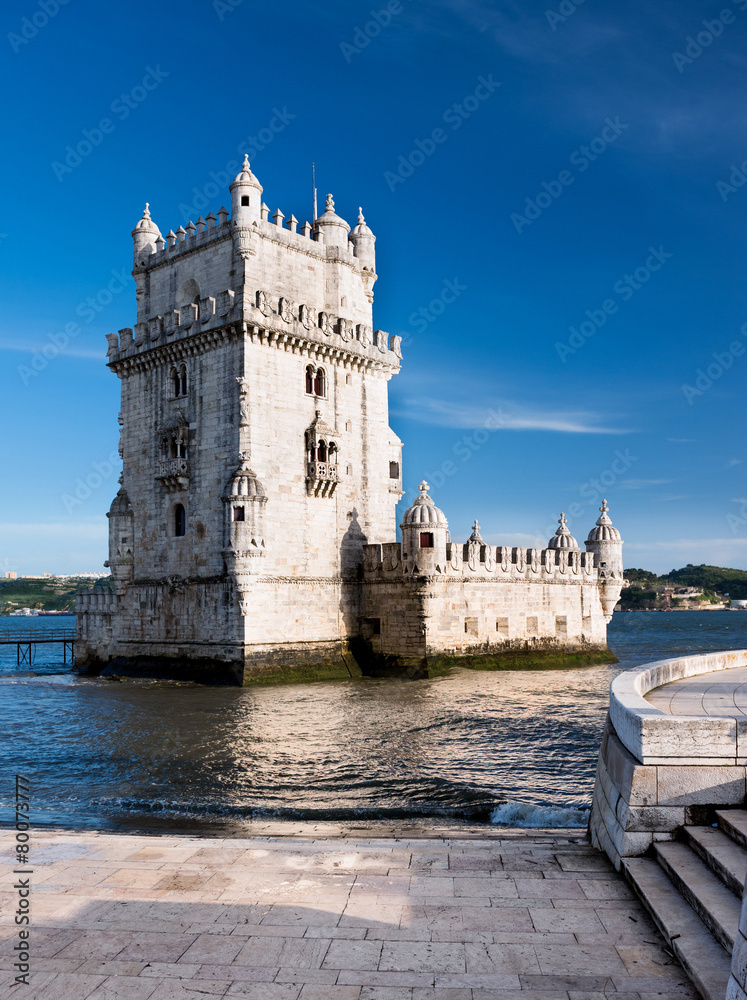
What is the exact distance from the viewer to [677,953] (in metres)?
6.32

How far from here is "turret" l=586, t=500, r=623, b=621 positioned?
143 feet

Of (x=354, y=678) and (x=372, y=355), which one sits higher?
(x=372, y=355)

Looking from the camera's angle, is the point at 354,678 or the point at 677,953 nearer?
the point at 677,953

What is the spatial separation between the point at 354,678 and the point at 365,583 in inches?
167

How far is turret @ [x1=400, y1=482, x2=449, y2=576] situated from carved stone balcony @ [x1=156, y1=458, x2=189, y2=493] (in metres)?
9.54

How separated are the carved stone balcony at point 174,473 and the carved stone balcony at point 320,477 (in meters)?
5.21

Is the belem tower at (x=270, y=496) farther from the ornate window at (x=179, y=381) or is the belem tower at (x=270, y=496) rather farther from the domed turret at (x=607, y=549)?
the domed turret at (x=607, y=549)

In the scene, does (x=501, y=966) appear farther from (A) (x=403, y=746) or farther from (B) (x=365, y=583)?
(B) (x=365, y=583)

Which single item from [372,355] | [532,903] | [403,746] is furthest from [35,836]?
[372,355]

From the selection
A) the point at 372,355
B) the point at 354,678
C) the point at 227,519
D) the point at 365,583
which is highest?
the point at 372,355

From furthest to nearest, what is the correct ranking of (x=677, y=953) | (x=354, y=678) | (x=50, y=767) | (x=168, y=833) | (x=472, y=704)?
(x=354, y=678), (x=472, y=704), (x=50, y=767), (x=168, y=833), (x=677, y=953)

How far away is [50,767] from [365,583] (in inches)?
743

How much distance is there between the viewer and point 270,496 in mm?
32625

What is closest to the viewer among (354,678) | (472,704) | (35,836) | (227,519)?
(35,836)
